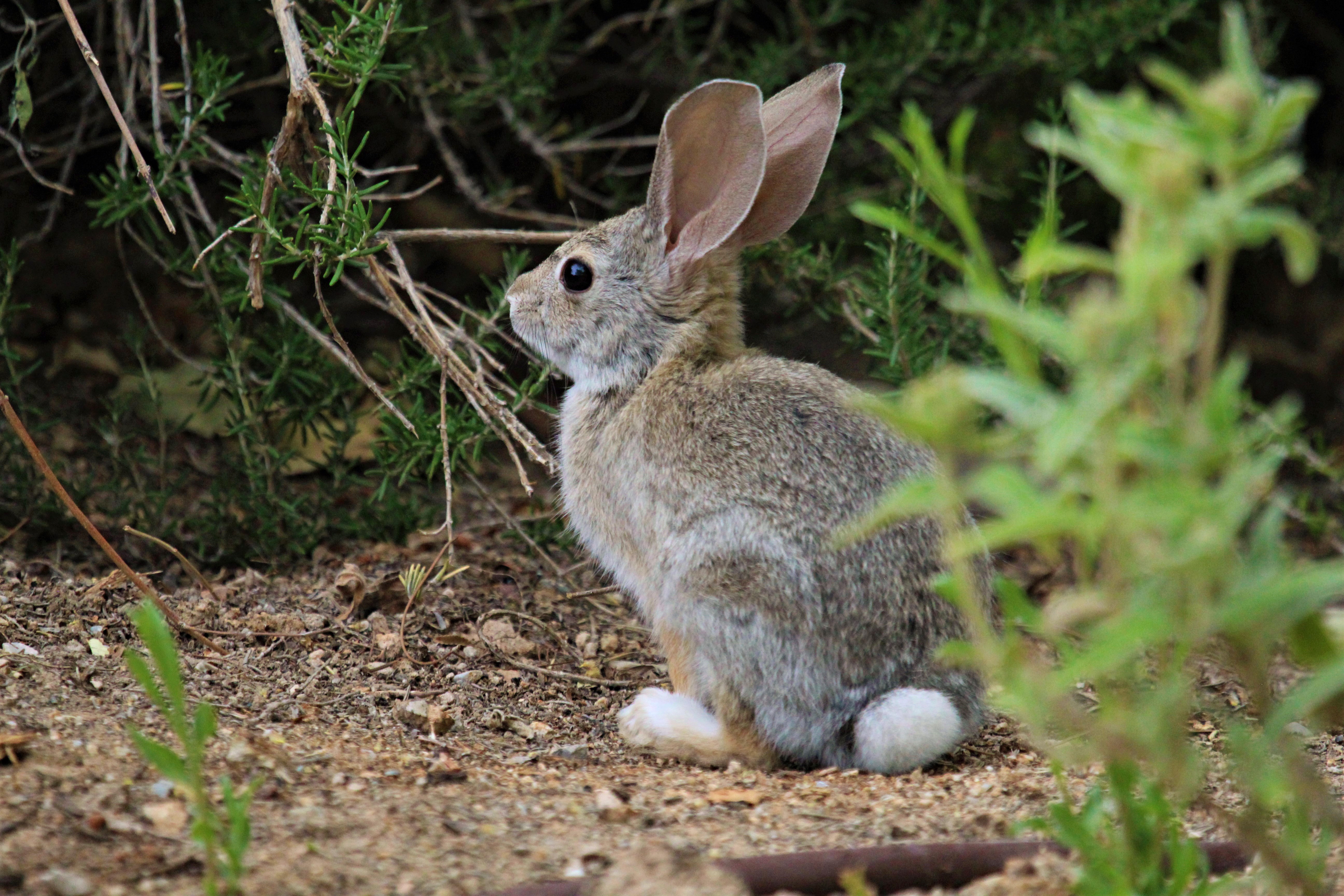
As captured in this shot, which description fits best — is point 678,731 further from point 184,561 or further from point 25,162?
point 25,162

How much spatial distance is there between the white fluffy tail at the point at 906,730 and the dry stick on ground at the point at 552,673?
3.33 ft

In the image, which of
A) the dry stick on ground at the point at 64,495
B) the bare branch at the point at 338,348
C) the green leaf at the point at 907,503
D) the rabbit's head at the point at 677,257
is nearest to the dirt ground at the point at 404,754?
the dry stick on ground at the point at 64,495

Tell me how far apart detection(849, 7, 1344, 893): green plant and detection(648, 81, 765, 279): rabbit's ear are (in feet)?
7.00

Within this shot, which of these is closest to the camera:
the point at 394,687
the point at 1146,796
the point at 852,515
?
the point at 1146,796

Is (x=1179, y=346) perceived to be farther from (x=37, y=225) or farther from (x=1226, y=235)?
(x=37, y=225)

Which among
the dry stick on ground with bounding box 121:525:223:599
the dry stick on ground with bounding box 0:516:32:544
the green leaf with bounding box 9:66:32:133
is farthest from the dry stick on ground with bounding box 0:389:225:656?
the dry stick on ground with bounding box 0:516:32:544

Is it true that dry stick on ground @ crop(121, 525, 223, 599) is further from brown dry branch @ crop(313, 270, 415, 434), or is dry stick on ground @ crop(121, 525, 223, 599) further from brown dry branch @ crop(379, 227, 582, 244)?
brown dry branch @ crop(379, 227, 582, 244)

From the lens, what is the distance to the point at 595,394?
448cm

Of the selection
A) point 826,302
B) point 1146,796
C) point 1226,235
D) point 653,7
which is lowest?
point 1146,796

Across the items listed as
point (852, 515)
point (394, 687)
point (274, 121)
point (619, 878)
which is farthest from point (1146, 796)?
point (274, 121)

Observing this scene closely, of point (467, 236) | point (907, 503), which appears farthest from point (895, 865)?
point (467, 236)

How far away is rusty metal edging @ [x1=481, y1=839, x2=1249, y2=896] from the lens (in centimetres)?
255

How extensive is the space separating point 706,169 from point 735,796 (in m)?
2.06

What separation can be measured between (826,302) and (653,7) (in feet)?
4.97
